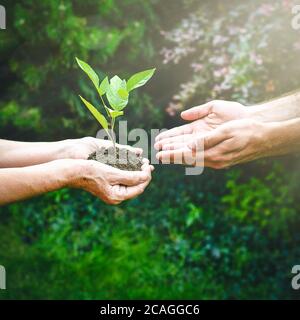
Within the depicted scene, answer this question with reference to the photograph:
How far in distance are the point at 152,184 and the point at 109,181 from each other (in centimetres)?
267

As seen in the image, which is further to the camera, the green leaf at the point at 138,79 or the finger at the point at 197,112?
the finger at the point at 197,112

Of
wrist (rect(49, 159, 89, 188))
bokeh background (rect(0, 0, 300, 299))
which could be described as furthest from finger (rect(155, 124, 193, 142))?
bokeh background (rect(0, 0, 300, 299))

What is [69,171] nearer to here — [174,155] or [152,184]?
[174,155]

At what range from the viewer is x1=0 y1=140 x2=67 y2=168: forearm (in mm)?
2471

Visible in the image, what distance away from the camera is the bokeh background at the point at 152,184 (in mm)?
3986

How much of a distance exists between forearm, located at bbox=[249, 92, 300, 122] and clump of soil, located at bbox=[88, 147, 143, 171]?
66 centimetres

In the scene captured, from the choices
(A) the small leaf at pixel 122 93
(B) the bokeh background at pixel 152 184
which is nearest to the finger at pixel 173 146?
(A) the small leaf at pixel 122 93

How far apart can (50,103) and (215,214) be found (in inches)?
64.8

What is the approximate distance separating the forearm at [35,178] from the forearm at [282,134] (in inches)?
32.2

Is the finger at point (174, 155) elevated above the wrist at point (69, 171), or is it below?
above

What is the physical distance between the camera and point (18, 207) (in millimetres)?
4797

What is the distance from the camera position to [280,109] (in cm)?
268

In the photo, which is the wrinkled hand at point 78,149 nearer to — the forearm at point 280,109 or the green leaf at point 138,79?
the green leaf at point 138,79

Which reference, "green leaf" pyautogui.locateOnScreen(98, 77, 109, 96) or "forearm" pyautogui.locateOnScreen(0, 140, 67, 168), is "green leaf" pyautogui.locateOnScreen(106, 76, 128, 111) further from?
"forearm" pyautogui.locateOnScreen(0, 140, 67, 168)
